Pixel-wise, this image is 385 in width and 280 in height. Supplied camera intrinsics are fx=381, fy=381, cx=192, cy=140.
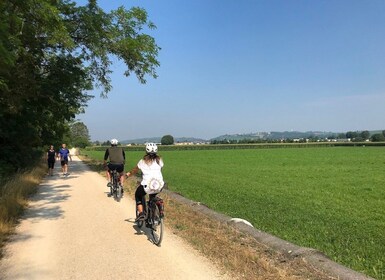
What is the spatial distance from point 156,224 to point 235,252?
172 cm

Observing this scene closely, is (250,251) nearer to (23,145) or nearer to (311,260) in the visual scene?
(311,260)

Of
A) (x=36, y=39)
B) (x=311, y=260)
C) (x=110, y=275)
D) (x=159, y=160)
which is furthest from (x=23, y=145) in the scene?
(x=311, y=260)

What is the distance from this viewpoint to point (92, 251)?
6.40 m

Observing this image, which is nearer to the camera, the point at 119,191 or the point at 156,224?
the point at 156,224

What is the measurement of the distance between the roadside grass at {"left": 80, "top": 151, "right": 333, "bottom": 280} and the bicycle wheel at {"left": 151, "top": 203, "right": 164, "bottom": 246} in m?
0.56

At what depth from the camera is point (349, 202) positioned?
1305 centimetres

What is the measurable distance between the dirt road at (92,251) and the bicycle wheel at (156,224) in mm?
137

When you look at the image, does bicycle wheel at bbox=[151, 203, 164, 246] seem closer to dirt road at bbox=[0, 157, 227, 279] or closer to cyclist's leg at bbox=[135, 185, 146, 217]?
dirt road at bbox=[0, 157, 227, 279]

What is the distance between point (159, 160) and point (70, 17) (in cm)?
1438

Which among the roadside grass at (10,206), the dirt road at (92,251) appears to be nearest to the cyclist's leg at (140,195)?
the dirt road at (92,251)

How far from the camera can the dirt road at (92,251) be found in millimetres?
5328

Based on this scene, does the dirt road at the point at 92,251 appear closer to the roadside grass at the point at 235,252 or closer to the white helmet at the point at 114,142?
the roadside grass at the point at 235,252

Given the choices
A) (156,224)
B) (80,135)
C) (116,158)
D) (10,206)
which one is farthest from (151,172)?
(80,135)

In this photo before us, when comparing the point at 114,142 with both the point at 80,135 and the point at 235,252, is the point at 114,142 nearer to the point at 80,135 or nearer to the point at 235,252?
the point at 235,252
